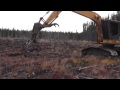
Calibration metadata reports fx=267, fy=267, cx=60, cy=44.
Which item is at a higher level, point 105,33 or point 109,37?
point 105,33

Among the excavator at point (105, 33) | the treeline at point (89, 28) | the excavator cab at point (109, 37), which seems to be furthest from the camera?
the treeline at point (89, 28)

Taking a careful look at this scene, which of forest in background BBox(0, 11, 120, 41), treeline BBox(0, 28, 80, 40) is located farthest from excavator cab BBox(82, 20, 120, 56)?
treeline BBox(0, 28, 80, 40)

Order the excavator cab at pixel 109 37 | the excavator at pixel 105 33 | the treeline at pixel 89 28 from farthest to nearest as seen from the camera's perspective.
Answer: the treeline at pixel 89 28, the excavator at pixel 105 33, the excavator cab at pixel 109 37

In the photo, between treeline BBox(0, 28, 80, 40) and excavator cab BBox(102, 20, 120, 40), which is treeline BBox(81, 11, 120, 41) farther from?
excavator cab BBox(102, 20, 120, 40)

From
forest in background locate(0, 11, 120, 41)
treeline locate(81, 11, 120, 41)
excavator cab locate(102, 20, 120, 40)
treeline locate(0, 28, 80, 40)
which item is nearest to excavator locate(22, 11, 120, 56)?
excavator cab locate(102, 20, 120, 40)

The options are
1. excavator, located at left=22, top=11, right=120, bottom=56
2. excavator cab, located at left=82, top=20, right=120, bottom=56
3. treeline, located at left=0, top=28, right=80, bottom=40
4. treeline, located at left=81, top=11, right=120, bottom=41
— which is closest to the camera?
excavator cab, located at left=82, top=20, right=120, bottom=56

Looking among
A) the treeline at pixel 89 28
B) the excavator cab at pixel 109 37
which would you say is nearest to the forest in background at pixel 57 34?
the treeline at pixel 89 28

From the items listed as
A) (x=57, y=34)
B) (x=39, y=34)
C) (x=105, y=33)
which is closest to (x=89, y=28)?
(x=57, y=34)

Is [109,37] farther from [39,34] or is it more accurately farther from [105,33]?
[39,34]

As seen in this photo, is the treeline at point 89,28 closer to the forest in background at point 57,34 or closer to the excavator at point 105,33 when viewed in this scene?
the forest in background at point 57,34

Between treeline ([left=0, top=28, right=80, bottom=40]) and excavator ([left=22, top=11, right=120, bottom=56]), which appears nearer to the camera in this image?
excavator ([left=22, top=11, right=120, bottom=56])

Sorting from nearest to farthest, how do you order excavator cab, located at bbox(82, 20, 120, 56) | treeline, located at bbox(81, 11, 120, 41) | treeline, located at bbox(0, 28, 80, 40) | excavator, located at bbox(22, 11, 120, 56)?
excavator cab, located at bbox(82, 20, 120, 56)
excavator, located at bbox(22, 11, 120, 56)
treeline, located at bbox(0, 28, 80, 40)
treeline, located at bbox(81, 11, 120, 41)

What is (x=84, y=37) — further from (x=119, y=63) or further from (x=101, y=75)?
(x=101, y=75)

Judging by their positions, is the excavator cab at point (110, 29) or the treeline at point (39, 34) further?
the treeline at point (39, 34)
